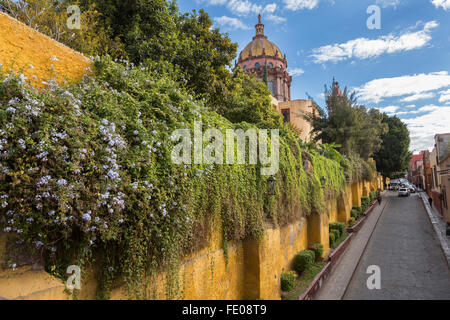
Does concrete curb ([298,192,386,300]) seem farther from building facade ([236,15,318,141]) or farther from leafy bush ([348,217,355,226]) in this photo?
building facade ([236,15,318,141])

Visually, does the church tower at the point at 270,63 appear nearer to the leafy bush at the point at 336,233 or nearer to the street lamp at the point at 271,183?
the leafy bush at the point at 336,233

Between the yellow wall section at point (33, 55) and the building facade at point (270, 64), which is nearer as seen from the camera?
the yellow wall section at point (33, 55)

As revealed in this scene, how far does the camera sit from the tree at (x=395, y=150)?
124ft

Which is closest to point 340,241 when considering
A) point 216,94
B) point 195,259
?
point 216,94

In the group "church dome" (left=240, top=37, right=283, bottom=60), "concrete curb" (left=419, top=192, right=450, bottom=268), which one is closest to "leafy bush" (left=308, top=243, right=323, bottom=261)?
"concrete curb" (left=419, top=192, right=450, bottom=268)

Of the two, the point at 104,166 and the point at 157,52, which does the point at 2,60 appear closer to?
the point at 104,166

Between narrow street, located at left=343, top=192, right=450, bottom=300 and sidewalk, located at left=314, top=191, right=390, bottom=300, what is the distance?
0.19m

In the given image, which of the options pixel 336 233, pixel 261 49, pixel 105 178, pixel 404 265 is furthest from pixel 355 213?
pixel 261 49

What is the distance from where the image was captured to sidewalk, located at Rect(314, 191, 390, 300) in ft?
27.6

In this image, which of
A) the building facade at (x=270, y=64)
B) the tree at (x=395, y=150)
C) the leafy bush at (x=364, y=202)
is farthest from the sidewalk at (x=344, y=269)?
the building facade at (x=270, y=64)

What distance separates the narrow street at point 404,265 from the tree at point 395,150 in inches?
917

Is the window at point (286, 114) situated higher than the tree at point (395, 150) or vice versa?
the window at point (286, 114)

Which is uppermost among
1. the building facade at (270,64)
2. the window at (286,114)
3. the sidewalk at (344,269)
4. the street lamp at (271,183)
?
the building facade at (270,64)
